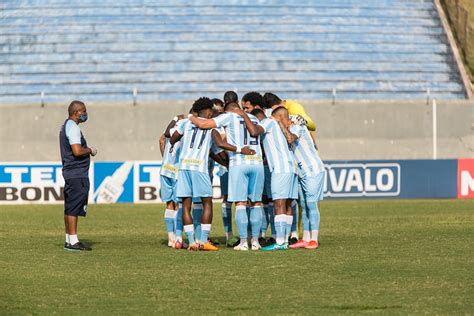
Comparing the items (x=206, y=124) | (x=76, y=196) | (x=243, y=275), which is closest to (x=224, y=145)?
(x=206, y=124)

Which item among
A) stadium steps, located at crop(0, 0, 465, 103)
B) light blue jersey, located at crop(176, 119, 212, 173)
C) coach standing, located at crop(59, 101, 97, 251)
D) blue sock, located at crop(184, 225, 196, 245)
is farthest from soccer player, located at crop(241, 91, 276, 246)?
stadium steps, located at crop(0, 0, 465, 103)

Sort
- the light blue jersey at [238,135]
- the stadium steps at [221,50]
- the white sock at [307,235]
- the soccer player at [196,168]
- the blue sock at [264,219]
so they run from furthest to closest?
the stadium steps at [221,50] → the blue sock at [264,219] → the white sock at [307,235] → the soccer player at [196,168] → the light blue jersey at [238,135]

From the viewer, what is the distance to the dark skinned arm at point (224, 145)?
1481 centimetres

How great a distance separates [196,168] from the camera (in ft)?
49.6

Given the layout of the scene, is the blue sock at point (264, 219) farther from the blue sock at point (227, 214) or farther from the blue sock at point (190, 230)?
the blue sock at point (190, 230)

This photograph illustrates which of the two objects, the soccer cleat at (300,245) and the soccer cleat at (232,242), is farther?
the soccer cleat at (232,242)

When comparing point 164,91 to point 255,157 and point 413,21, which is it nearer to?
point 413,21

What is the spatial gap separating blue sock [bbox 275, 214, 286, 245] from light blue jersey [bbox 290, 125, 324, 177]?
71 centimetres

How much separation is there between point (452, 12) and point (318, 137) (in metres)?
10.8

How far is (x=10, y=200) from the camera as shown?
29797 mm

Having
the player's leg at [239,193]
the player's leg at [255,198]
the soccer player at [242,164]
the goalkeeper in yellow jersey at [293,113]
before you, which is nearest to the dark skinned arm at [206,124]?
the soccer player at [242,164]

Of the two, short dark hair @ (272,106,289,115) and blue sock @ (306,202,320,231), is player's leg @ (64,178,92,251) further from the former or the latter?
blue sock @ (306,202,320,231)

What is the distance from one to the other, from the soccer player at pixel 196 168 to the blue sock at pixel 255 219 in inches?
21.9

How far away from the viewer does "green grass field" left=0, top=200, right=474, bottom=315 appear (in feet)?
33.1
